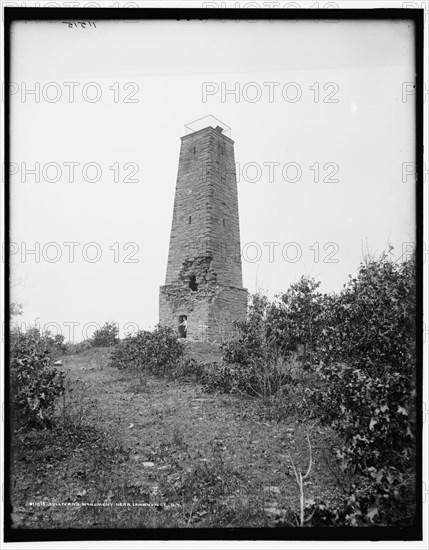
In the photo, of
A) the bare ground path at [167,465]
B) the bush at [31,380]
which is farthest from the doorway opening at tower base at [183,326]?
the bush at [31,380]

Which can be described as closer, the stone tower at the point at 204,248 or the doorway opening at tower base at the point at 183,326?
the stone tower at the point at 204,248

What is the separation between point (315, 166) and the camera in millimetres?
2861

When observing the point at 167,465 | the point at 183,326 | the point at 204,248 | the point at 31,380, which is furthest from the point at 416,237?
the point at 31,380

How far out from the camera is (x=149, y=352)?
3.08m

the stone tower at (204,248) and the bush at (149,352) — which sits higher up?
the stone tower at (204,248)

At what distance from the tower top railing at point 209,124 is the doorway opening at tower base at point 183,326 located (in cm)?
176

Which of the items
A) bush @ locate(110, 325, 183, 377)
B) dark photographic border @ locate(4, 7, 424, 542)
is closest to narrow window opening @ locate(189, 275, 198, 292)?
bush @ locate(110, 325, 183, 377)

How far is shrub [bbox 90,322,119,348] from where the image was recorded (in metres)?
2.95

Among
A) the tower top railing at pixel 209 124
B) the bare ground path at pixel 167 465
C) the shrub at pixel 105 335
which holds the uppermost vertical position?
the tower top railing at pixel 209 124

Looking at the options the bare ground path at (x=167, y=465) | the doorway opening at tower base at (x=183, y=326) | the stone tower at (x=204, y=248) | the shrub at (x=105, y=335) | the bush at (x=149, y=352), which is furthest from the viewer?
the doorway opening at tower base at (x=183, y=326)

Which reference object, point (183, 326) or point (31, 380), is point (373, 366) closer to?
point (183, 326)

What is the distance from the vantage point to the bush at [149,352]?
3.08 meters

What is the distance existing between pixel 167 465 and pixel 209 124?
2.73m

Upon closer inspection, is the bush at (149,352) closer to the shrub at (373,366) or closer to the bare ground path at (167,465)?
the bare ground path at (167,465)
